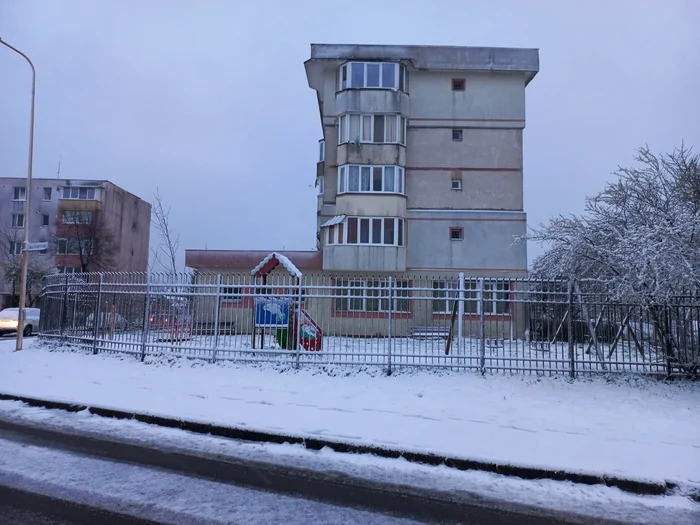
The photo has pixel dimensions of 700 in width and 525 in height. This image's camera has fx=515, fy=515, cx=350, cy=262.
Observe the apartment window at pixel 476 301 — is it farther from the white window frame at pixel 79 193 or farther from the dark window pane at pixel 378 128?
the white window frame at pixel 79 193

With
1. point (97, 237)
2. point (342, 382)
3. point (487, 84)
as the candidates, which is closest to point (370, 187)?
point (487, 84)

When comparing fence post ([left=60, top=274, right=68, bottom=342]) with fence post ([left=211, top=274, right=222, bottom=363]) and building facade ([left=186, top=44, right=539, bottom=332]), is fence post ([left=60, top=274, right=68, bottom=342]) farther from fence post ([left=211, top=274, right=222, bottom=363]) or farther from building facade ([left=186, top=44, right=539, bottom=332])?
building facade ([left=186, top=44, right=539, bottom=332])

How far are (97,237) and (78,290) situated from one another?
28.6 m

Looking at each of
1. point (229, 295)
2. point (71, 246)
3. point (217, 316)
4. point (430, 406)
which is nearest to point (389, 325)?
point (430, 406)

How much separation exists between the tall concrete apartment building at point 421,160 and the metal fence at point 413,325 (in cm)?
1038

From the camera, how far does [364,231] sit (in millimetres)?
24156

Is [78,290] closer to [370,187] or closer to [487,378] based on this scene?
[487,378]

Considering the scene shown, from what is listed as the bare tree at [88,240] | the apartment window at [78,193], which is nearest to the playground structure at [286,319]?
the bare tree at [88,240]

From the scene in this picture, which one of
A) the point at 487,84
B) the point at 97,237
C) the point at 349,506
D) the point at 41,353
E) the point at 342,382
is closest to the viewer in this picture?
the point at 349,506

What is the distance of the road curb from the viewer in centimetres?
571

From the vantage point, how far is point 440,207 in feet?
83.1

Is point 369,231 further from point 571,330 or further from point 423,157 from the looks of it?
point 571,330

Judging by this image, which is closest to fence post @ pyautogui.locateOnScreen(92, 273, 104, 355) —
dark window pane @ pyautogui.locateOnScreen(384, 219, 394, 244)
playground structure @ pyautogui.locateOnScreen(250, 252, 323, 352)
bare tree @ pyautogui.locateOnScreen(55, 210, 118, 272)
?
playground structure @ pyautogui.locateOnScreen(250, 252, 323, 352)

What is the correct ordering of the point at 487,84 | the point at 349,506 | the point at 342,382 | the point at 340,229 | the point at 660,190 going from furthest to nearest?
1. the point at 487,84
2. the point at 340,229
3. the point at 660,190
4. the point at 342,382
5. the point at 349,506
